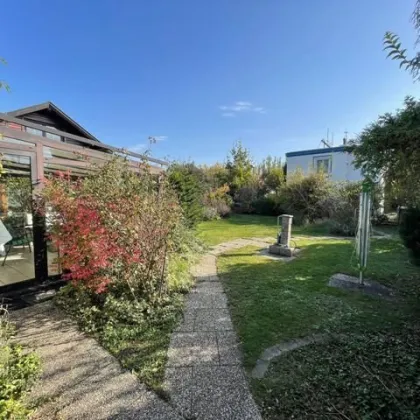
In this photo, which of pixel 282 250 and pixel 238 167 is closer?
pixel 282 250

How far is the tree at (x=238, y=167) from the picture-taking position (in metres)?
21.2

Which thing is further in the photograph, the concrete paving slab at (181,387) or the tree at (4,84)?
the tree at (4,84)

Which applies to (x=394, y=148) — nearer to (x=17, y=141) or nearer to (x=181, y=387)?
(x=181, y=387)

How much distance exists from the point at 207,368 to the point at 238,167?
2035 cm

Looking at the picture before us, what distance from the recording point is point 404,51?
2406 millimetres

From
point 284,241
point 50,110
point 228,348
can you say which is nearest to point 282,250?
point 284,241

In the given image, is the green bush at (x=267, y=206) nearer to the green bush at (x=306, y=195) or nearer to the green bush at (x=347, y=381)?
the green bush at (x=306, y=195)

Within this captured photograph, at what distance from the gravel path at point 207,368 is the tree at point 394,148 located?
2589mm

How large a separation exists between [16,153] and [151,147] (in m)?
2.47

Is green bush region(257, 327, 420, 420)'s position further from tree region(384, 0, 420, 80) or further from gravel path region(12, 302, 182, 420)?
tree region(384, 0, 420, 80)

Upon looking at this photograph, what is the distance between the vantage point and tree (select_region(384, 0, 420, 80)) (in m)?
2.37

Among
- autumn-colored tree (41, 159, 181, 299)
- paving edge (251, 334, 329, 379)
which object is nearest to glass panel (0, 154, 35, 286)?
autumn-colored tree (41, 159, 181, 299)

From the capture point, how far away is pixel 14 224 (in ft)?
15.9

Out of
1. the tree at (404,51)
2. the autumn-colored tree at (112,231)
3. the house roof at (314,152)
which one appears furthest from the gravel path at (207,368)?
the house roof at (314,152)
